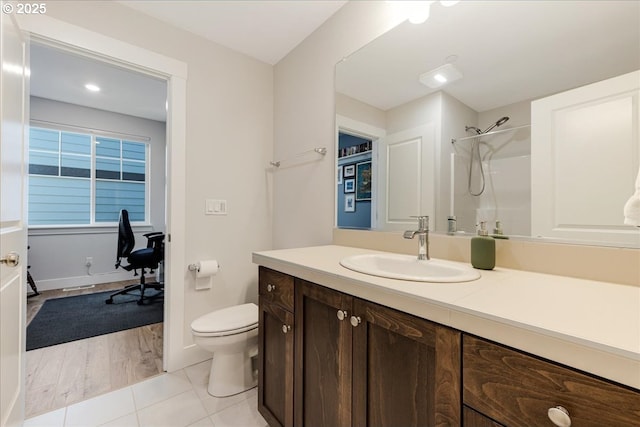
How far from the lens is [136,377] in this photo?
1.77 meters

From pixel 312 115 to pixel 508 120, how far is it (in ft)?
4.03

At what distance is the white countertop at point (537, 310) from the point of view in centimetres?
46

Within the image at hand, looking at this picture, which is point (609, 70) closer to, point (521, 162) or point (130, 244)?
point (521, 162)

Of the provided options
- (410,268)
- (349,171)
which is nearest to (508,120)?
(410,268)

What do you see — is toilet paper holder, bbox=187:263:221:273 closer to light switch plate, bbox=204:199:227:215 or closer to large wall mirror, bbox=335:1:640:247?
light switch plate, bbox=204:199:227:215

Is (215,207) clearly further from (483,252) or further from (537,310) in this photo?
(537,310)

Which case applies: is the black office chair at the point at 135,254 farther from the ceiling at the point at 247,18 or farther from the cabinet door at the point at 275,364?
the cabinet door at the point at 275,364

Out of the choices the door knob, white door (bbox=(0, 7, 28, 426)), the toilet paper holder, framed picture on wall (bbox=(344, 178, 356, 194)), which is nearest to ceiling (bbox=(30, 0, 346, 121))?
white door (bbox=(0, 7, 28, 426))

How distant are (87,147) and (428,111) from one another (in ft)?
15.1

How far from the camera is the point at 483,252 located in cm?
100

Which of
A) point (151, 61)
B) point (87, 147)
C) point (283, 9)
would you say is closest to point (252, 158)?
point (151, 61)

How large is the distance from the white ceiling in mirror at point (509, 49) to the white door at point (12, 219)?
5.27 ft

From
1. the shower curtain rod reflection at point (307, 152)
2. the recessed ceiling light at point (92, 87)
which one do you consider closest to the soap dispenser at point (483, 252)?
the shower curtain rod reflection at point (307, 152)

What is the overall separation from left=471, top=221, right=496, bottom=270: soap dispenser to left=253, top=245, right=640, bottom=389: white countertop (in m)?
0.04
